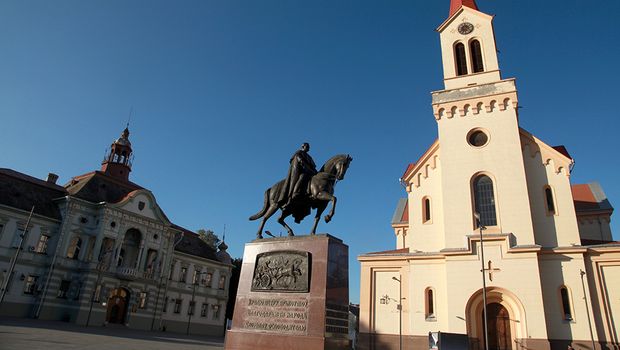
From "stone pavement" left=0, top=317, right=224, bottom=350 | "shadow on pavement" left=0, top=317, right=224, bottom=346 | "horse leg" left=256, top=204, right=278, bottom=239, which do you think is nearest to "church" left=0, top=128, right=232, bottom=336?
"shadow on pavement" left=0, top=317, right=224, bottom=346

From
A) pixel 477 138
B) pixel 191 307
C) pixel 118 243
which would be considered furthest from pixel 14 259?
pixel 477 138

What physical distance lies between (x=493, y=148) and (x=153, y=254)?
33.4m

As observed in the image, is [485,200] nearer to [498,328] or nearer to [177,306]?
[498,328]

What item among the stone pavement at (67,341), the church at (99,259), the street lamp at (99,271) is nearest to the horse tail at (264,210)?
the stone pavement at (67,341)

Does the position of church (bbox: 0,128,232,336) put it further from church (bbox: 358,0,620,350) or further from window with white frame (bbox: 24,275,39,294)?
church (bbox: 358,0,620,350)

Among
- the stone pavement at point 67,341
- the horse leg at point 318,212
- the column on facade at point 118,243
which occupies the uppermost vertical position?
the column on facade at point 118,243

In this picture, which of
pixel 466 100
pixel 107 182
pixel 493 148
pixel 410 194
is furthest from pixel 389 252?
pixel 107 182

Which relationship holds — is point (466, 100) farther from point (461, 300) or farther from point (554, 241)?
point (461, 300)

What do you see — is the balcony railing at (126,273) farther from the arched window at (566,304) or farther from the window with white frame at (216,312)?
the arched window at (566,304)

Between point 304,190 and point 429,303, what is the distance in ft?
57.8

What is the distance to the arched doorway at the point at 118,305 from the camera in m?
37.9

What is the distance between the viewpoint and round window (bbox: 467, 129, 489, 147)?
27.5 meters

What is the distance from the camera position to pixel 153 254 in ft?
137

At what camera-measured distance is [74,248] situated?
36719 mm
